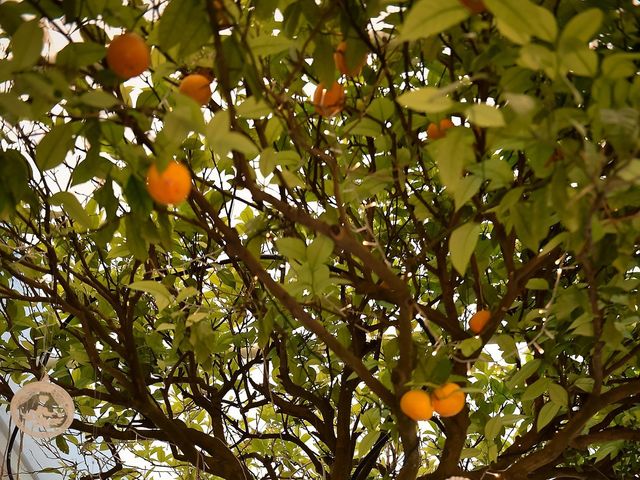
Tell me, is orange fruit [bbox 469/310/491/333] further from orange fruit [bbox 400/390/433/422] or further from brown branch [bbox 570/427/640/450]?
brown branch [bbox 570/427/640/450]

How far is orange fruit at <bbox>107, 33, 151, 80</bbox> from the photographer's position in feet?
2.35

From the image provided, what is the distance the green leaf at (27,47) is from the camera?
61cm

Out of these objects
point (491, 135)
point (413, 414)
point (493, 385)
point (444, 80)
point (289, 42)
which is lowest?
point (413, 414)

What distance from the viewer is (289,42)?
772 millimetres

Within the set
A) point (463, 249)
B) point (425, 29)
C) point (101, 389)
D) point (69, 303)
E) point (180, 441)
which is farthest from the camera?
point (101, 389)

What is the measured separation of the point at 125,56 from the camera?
0.72 meters

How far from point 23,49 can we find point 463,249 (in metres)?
0.49

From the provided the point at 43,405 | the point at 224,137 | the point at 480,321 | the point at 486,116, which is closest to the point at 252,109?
the point at 224,137

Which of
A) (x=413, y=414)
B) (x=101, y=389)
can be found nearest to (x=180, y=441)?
(x=101, y=389)

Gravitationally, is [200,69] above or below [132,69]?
above

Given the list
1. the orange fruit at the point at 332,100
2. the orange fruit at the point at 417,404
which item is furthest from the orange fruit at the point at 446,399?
the orange fruit at the point at 332,100

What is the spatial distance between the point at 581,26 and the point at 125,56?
0.42m

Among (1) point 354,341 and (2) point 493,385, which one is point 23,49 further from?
(2) point 493,385

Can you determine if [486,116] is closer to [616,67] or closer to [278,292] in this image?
[616,67]
